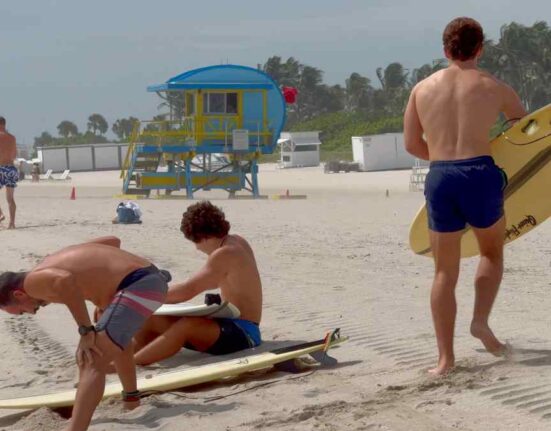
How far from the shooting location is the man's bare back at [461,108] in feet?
16.2

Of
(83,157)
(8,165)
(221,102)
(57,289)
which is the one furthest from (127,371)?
(83,157)

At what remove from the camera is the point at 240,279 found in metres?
6.05

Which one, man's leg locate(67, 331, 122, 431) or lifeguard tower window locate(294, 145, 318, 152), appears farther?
lifeguard tower window locate(294, 145, 318, 152)

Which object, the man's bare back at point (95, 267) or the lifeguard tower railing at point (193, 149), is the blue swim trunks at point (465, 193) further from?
the lifeguard tower railing at point (193, 149)

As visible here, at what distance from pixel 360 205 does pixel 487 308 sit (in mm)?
15695

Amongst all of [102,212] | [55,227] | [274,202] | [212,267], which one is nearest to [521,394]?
[212,267]

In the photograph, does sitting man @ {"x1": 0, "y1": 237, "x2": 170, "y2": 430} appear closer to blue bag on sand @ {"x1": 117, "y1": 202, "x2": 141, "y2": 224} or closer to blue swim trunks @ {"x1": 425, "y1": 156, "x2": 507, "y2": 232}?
blue swim trunks @ {"x1": 425, "y1": 156, "x2": 507, "y2": 232}

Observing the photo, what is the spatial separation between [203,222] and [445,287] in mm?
1556

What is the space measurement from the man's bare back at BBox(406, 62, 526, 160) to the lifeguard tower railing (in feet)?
65.9

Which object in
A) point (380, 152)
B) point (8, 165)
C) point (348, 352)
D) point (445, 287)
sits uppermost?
point (8, 165)

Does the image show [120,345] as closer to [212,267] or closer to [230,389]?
[230,389]

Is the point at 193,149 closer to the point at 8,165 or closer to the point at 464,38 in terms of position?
the point at 8,165

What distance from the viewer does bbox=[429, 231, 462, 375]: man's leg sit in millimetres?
4988

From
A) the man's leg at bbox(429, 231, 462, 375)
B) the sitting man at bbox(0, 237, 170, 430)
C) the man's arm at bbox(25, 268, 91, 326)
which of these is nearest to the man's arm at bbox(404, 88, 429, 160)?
the man's leg at bbox(429, 231, 462, 375)
